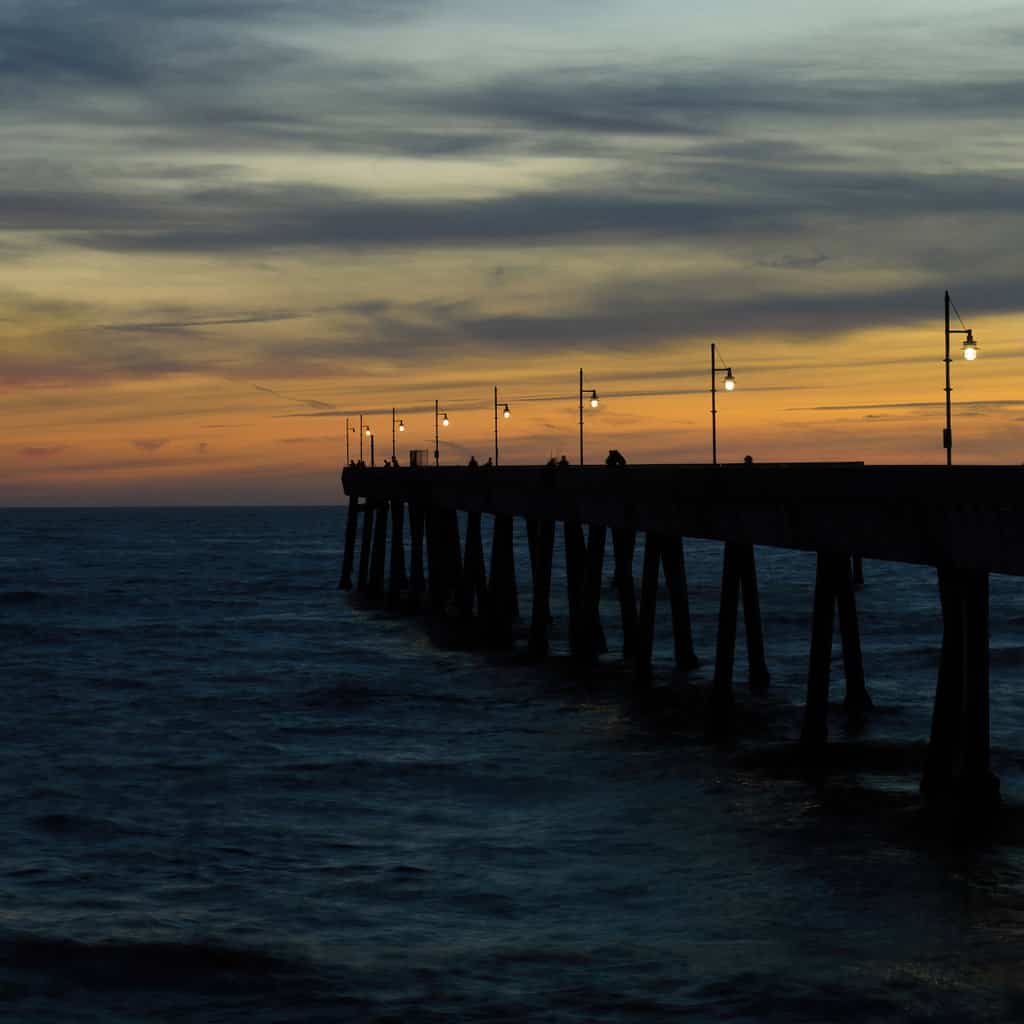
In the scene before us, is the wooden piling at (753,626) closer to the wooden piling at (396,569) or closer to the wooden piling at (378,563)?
the wooden piling at (396,569)

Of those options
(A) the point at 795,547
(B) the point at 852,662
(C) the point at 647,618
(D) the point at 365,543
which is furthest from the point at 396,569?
(A) the point at 795,547

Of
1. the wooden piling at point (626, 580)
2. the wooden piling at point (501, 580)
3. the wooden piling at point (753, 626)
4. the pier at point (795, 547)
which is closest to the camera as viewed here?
the pier at point (795, 547)

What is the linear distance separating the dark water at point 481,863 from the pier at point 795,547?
1.21 metres

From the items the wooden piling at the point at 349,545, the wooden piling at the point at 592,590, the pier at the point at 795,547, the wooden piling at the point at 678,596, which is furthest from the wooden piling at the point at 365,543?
the wooden piling at the point at 678,596

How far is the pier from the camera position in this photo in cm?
2102

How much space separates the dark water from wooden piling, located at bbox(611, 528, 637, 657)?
5.50 ft

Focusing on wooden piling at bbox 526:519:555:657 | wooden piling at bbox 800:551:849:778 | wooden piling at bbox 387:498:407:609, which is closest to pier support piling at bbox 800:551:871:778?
wooden piling at bbox 800:551:849:778

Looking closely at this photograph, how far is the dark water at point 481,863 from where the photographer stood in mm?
15617

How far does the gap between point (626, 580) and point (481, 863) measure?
20.8 metres

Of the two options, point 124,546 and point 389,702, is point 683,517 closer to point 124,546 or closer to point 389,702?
point 389,702

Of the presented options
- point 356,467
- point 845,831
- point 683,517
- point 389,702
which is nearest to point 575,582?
point 389,702

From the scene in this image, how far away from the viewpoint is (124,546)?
164m

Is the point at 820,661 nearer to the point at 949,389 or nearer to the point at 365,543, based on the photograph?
the point at 949,389

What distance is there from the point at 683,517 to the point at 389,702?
31.2 feet
